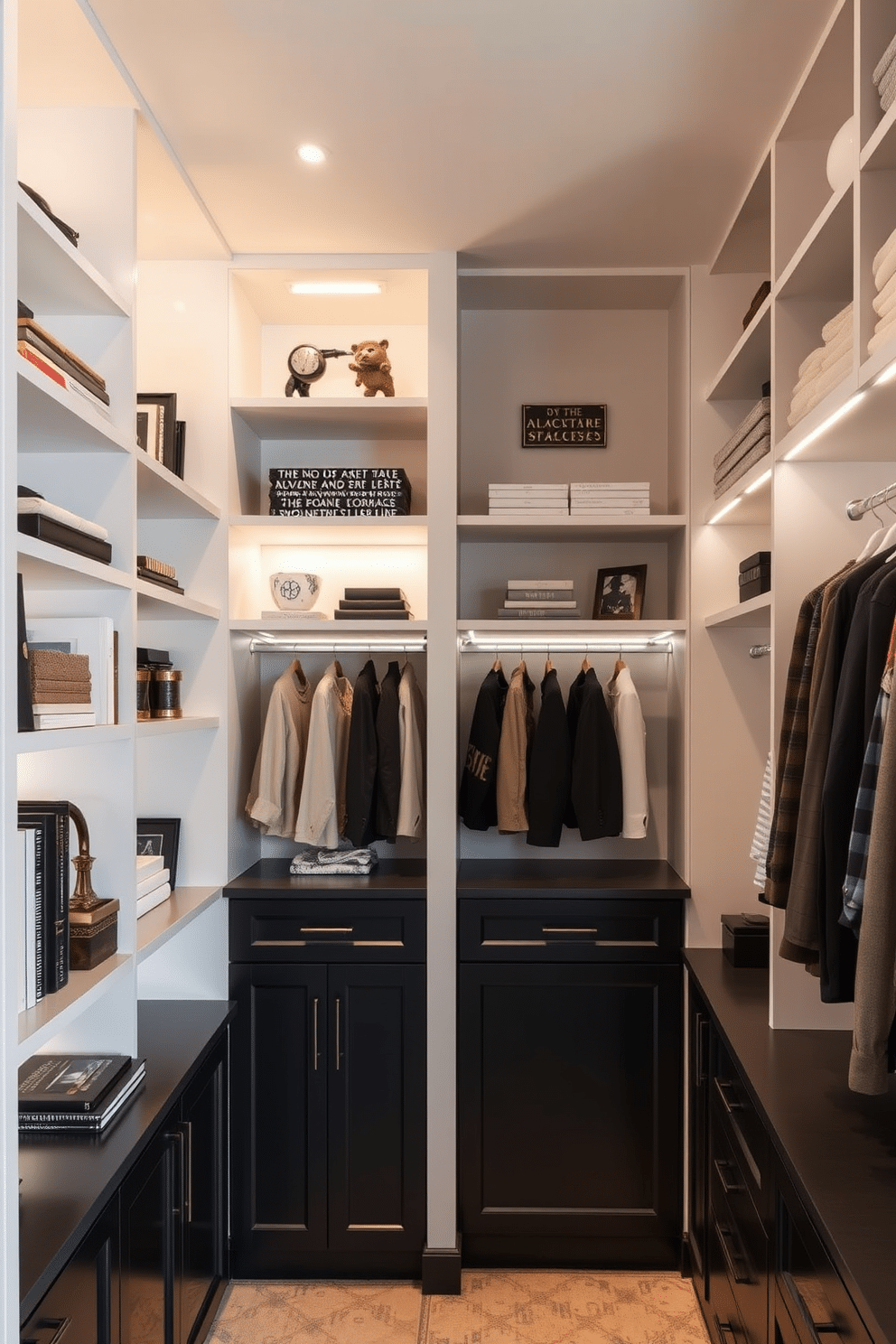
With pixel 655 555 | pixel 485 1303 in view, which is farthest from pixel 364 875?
pixel 655 555

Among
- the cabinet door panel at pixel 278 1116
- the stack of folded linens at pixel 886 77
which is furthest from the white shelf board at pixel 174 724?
the stack of folded linens at pixel 886 77

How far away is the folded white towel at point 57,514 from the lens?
162 cm

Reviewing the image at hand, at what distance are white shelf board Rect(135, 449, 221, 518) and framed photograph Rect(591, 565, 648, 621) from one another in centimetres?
123

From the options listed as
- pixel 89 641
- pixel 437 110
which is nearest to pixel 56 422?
pixel 89 641

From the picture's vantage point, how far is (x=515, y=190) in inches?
97.9

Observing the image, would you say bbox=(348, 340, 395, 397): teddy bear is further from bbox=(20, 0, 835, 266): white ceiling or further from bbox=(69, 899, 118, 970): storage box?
bbox=(69, 899, 118, 970): storage box

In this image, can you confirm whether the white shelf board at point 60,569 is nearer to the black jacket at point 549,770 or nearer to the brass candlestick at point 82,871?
the brass candlestick at point 82,871

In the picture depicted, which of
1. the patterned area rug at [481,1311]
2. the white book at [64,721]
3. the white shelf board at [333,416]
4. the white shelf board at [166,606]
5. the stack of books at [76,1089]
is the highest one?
the white shelf board at [333,416]

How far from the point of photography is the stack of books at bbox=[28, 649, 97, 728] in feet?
5.44

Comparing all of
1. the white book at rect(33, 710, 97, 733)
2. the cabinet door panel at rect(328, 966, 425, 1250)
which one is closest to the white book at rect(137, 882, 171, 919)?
the cabinet door panel at rect(328, 966, 425, 1250)

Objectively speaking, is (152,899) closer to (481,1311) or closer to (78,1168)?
(78,1168)

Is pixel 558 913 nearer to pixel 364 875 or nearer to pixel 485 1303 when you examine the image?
pixel 364 875

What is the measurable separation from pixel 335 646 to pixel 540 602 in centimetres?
69

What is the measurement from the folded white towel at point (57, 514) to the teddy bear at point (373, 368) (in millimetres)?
1265
